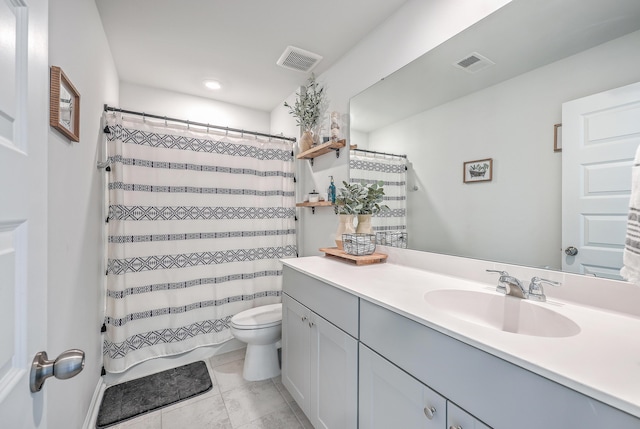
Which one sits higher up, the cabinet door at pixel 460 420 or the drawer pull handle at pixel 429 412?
the cabinet door at pixel 460 420

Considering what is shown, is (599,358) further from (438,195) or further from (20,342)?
(20,342)

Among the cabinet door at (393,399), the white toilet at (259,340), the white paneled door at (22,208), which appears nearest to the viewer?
the white paneled door at (22,208)

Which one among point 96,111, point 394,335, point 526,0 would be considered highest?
point 526,0

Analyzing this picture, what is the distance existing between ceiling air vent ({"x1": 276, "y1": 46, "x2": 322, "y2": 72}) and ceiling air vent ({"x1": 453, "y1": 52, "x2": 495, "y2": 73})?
1.11m

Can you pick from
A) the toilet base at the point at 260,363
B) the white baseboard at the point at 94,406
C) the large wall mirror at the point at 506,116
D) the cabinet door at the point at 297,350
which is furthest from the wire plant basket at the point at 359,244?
the white baseboard at the point at 94,406

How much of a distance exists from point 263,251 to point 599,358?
2205 mm

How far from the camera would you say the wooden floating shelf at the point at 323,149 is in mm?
1945

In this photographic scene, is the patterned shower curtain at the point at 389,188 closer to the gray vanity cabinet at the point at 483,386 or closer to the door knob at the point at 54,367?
the gray vanity cabinet at the point at 483,386

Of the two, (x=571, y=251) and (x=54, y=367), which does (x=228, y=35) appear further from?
(x=571, y=251)

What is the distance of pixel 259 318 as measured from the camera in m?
1.98

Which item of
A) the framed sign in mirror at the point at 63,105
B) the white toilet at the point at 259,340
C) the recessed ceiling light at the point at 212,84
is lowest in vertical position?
the white toilet at the point at 259,340

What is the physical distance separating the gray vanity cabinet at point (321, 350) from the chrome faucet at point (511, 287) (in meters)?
0.58

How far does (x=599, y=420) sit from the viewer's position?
1.61 feet

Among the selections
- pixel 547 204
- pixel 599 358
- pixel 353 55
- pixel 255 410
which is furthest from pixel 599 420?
pixel 353 55
